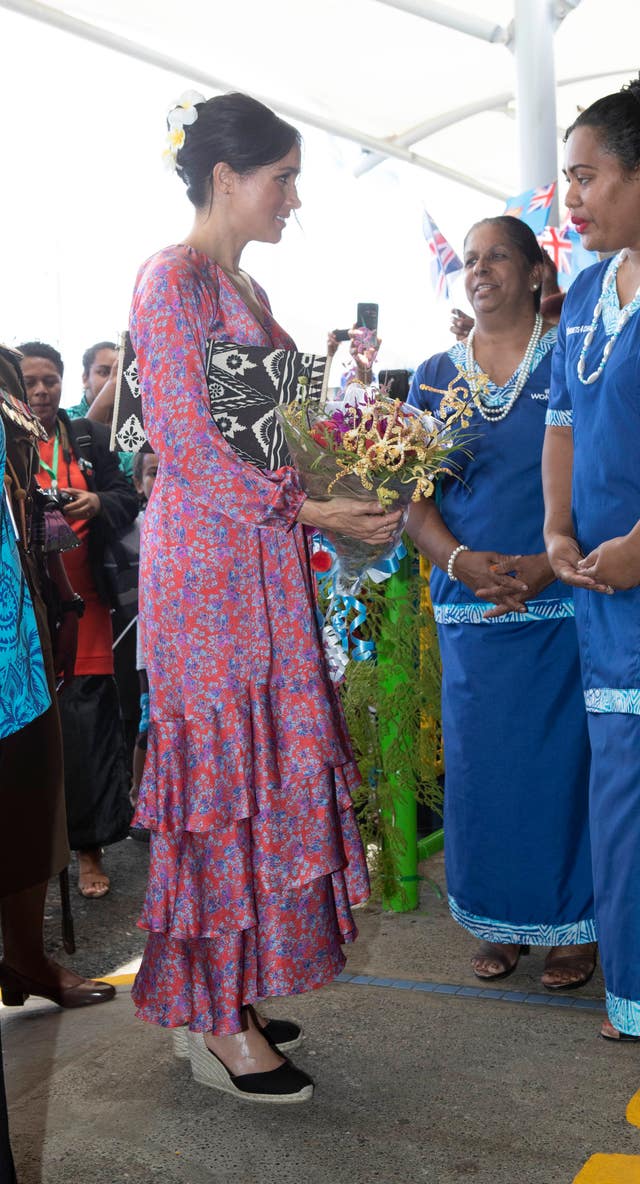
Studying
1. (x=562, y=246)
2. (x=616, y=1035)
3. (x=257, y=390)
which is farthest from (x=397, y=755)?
(x=562, y=246)

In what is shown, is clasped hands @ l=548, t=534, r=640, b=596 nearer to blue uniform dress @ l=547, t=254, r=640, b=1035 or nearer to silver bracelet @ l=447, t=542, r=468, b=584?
blue uniform dress @ l=547, t=254, r=640, b=1035

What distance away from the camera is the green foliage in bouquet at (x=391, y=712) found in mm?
3797


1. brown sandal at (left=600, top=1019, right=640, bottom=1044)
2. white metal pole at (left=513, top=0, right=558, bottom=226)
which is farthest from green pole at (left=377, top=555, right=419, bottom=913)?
white metal pole at (left=513, top=0, right=558, bottom=226)

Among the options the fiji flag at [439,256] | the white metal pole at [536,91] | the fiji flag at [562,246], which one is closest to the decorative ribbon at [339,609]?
the fiji flag at [562,246]

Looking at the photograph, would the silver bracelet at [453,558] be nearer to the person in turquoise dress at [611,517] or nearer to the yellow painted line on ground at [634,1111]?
the person in turquoise dress at [611,517]

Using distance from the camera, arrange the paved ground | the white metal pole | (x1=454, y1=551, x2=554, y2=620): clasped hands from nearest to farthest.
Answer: the paved ground, (x1=454, y1=551, x2=554, y2=620): clasped hands, the white metal pole

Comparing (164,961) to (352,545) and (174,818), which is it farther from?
(352,545)

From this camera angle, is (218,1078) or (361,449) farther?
(218,1078)

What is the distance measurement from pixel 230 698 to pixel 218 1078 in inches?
31.7

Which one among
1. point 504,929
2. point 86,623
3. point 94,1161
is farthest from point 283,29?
point 94,1161

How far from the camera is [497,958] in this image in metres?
3.26

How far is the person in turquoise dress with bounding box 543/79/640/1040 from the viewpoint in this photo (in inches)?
101

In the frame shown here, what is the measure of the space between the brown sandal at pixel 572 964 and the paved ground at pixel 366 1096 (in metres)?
0.04

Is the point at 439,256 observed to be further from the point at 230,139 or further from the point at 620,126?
the point at 230,139
